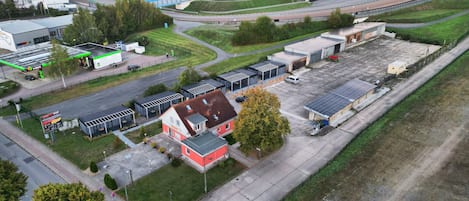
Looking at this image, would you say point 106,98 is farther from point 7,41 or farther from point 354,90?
point 7,41

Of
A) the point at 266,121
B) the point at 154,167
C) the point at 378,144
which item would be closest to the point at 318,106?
the point at 378,144

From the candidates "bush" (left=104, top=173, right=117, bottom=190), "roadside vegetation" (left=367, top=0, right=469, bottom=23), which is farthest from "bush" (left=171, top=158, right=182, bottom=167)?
"roadside vegetation" (left=367, top=0, right=469, bottom=23)

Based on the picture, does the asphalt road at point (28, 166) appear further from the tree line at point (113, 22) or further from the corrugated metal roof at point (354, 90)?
the tree line at point (113, 22)

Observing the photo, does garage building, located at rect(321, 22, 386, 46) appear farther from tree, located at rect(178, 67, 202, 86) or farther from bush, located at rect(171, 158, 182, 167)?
bush, located at rect(171, 158, 182, 167)

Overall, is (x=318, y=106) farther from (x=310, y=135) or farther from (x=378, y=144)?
(x=378, y=144)

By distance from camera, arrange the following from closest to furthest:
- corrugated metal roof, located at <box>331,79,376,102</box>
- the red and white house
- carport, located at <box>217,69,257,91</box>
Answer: the red and white house
corrugated metal roof, located at <box>331,79,376,102</box>
carport, located at <box>217,69,257,91</box>
